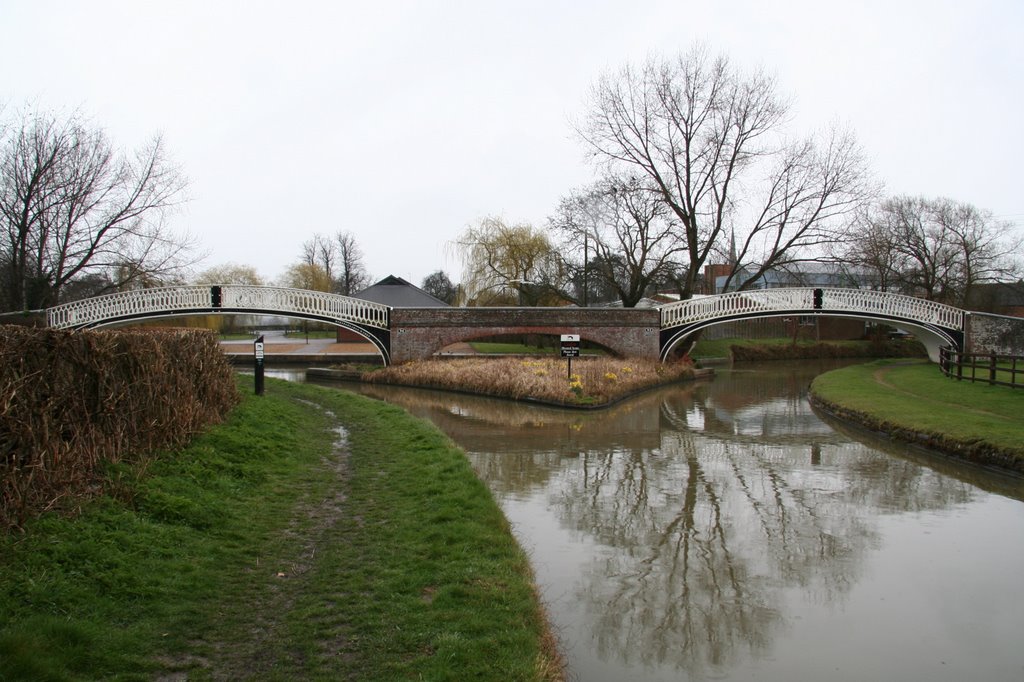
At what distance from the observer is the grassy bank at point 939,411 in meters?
10.3

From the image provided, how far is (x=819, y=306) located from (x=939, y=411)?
1382 cm

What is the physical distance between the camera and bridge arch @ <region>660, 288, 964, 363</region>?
26125 mm

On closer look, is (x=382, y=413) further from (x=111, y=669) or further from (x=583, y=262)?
(x=583, y=262)

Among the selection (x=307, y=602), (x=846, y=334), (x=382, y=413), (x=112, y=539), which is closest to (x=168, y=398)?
(x=112, y=539)

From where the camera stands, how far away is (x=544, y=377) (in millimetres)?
18969

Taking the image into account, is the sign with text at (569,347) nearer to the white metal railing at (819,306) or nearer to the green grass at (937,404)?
the green grass at (937,404)

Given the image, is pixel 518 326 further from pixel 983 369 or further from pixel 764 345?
pixel 764 345

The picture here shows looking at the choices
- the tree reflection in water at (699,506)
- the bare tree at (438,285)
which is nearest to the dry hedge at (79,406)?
the tree reflection in water at (699,506)

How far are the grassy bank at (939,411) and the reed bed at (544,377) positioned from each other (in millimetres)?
5225

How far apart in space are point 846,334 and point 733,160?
21.2 meters

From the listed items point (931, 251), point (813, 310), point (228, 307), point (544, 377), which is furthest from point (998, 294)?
point (228, 307)

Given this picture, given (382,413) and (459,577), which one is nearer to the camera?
(459,577)

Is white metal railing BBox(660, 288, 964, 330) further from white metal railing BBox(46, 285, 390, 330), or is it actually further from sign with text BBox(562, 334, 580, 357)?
white metal railing BBox(46, 285, 390, 330)

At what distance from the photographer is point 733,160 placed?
29.7 meters
